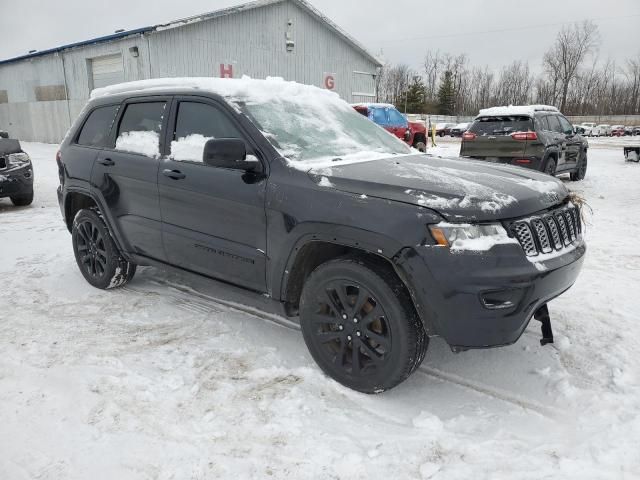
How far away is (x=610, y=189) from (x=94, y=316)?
10339 mm

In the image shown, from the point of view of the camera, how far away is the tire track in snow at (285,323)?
9.43ft

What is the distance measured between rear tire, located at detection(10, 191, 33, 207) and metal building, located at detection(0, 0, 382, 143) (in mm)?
10366

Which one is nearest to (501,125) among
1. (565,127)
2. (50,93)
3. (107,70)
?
(565,127)

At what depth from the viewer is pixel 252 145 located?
3.29m

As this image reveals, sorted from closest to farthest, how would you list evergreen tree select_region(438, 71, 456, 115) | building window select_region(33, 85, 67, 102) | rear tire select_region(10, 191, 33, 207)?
1. rear tire select_region(10, 191, 33, 207)
2. building window select_region(33, 85, 67, 102)
3. evergreen tree select_region(438, 71, 456, 115)

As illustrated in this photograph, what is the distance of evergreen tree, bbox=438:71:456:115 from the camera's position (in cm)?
6706

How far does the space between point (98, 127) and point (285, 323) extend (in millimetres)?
2498

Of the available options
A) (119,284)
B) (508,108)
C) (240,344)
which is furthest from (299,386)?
(508,108)

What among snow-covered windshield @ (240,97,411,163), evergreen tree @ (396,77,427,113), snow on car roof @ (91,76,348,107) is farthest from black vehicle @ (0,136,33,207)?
evergreen tree @ (396,77,427,113)

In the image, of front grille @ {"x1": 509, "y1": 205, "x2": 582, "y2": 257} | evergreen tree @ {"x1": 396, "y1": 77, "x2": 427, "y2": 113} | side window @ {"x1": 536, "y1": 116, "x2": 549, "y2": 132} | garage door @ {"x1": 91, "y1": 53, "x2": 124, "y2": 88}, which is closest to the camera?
front grille @ {"x1": 509, "y1": 205, "x2": 582, "y2": 257}

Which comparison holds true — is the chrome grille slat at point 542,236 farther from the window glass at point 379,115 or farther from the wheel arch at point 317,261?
the window glass at point 379,115

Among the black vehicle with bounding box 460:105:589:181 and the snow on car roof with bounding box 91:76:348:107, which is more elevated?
the snow on car roof with bounding box 91:76:348:107

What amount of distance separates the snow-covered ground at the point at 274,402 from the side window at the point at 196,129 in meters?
1.32

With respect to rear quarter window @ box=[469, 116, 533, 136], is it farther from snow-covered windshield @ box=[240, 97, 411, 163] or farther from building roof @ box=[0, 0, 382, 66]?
building roof @ box=[0, 0, 382, 66]
